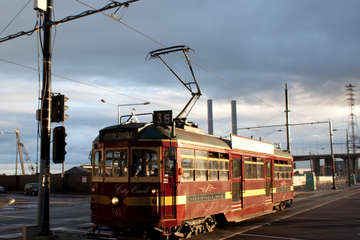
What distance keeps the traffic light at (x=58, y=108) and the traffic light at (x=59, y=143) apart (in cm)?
37

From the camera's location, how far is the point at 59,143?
10961mm

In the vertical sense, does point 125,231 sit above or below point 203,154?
below

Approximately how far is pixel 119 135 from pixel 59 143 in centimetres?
228

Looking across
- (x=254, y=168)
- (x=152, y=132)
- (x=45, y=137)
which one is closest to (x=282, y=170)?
(x=254, y=168)

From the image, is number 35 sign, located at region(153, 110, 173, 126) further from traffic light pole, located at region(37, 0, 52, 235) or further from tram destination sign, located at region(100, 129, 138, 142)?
traffic light pole, located at region(37, 0, 52, 235)

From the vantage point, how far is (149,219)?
9.20 m

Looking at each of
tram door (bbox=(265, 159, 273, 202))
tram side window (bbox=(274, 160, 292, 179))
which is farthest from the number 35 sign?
tram side window (bbox=(274, 160, 292, 179))

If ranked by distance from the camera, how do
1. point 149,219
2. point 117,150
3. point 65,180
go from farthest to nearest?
point 65,180, point 117,150, point 149,219

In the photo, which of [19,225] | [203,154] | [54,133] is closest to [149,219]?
[203,154]

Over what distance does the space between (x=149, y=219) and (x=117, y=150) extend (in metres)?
2.05

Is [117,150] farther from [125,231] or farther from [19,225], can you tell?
[19,225]

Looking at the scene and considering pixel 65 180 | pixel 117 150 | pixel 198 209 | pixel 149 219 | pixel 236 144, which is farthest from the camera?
pixel 65 180

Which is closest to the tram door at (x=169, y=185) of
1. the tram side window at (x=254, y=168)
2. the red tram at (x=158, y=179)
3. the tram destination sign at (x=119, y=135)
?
the red tram at (x=158, y=179)

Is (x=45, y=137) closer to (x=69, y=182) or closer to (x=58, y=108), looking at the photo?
(x=58, y=108)
